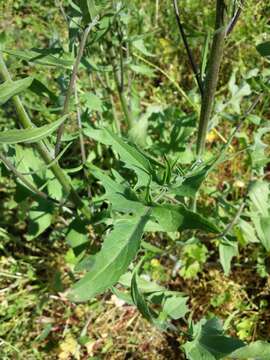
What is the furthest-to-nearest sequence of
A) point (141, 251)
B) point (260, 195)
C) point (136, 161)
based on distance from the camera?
point (141, 251) < point (260, 195) < point (136, 161)

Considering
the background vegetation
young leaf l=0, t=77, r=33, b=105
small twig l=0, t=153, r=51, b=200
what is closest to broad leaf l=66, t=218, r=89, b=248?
the background vegetation

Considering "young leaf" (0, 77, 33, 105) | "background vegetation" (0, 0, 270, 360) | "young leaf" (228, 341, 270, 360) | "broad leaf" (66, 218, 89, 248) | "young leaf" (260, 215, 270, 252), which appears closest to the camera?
Answer: "young leaf" (0, 77, 33, 105)

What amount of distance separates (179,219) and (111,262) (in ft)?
0.60

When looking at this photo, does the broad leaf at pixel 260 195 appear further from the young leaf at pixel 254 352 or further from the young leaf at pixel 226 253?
the young leaf at pixel 254 352

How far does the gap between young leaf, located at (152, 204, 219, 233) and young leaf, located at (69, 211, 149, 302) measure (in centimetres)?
7

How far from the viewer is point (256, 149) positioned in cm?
176

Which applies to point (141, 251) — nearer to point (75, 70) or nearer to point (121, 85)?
point (121, 85)

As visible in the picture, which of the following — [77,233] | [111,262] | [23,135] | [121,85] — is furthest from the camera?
[121,85]

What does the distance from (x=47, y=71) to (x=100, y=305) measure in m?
1.51

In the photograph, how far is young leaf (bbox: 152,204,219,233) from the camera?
3.23 ft

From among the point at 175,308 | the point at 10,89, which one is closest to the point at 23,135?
the point at 10,89

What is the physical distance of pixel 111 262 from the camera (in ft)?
3.04

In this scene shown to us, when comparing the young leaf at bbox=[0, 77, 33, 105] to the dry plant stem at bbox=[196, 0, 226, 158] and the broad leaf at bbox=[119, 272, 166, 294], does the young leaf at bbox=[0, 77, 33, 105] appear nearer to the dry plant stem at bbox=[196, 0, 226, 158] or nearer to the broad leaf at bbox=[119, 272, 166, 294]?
the dry plant stem at bbox=[196, 0, 226, 158]

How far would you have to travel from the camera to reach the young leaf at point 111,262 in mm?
894
